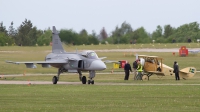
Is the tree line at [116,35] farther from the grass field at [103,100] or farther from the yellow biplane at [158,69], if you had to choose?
the grass field at [103,100]

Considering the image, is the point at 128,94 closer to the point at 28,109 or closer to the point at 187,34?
the point at 28,109

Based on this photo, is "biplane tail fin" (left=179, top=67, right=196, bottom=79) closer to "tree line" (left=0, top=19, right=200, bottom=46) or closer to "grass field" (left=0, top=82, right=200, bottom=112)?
"grass field" (left=0, top=82, right=200, bottom=112)

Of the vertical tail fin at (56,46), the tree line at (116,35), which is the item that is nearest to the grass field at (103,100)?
the vertical tail fin at (56,46)

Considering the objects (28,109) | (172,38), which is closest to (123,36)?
(172,38)

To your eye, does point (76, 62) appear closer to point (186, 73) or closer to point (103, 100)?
point (186, 73)

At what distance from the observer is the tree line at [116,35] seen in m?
119

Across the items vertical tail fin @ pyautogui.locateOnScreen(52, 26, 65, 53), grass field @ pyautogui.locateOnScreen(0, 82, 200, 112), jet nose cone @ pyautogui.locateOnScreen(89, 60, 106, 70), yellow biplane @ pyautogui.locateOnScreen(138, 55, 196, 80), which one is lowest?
grass field @ pyautogui.locateOnScreen(0, 82, 200, 112)

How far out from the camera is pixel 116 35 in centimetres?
13450

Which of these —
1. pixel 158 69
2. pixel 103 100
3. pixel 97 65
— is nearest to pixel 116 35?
pixel 158 69

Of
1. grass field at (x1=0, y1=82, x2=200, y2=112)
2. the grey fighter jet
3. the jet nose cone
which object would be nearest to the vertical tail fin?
the grey fighter jet

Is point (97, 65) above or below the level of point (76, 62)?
below

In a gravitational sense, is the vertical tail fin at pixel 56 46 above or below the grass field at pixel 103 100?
above

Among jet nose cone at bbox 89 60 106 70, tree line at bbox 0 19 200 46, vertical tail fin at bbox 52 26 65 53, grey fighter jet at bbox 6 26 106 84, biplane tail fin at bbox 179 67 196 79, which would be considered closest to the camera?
jet nose cone at bbox 89 60 106 70

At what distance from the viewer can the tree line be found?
11949 cm
